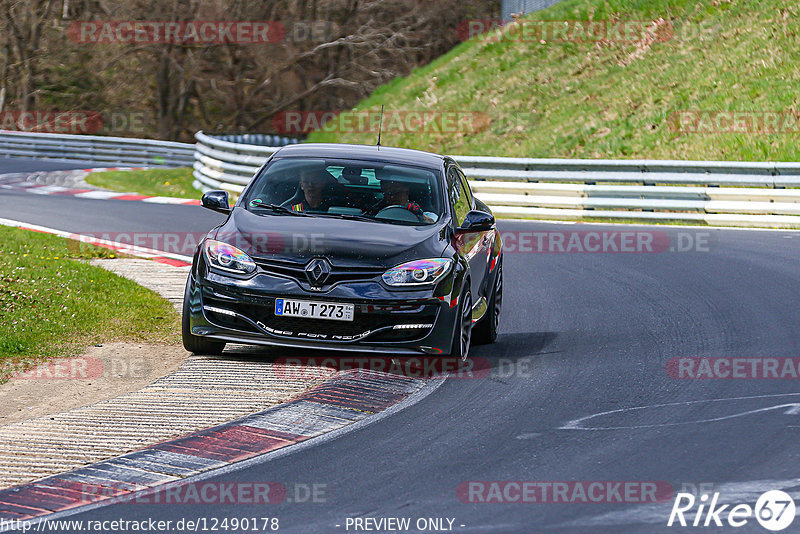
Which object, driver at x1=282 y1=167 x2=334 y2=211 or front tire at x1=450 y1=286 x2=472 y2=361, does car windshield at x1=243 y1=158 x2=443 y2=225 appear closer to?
driver at x1=282 y1=167 x2=334 y2=211

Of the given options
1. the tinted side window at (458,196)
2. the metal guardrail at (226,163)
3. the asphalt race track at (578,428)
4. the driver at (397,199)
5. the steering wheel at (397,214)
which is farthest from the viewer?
the metal guardrail at (226,163)

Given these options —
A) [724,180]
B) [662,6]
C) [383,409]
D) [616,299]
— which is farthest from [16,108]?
[383,409]

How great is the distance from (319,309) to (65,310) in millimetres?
3410

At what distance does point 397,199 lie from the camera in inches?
376

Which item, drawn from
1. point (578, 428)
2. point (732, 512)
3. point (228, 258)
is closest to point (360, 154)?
point (228, 258)

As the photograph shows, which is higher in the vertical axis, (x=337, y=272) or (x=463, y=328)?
(x=337, y=272)

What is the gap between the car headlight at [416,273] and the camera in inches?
333

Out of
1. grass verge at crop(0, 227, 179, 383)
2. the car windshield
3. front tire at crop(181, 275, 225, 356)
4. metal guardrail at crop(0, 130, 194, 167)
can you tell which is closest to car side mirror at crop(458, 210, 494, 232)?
the car windshield

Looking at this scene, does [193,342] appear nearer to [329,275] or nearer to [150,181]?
[329,275]

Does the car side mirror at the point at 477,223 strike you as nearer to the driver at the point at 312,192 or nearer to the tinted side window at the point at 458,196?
the tinted side window at the point at 458,196

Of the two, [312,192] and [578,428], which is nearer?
[578,428]

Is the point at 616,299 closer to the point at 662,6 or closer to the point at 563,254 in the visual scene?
the point at 563,254

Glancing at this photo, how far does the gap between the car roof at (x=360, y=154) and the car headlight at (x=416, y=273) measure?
1.56m

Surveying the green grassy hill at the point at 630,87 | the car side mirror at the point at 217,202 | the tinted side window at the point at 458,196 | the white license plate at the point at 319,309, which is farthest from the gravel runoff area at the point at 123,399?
the green grassy hill at the point at 630,87
